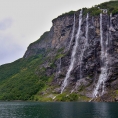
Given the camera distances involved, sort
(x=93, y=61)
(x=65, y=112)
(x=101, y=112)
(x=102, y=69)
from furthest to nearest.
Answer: (x=93, y=61) < (x=102, y=69) < (x=65, y=112) < (x=101, y=112)

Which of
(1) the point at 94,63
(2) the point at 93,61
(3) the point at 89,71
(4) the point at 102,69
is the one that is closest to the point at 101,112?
(4) the point at 102,69

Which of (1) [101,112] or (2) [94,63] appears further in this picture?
(2) [94,63]

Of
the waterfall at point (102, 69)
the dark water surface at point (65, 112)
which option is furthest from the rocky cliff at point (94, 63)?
the dark water surface at point (65, 112)

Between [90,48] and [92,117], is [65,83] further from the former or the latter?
[92,117]

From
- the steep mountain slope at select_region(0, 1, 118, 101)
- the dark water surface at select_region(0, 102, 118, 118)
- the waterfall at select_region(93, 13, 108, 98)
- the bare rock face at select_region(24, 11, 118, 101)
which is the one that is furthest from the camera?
the bare rock face at select_region(24, 11, 118, 101)

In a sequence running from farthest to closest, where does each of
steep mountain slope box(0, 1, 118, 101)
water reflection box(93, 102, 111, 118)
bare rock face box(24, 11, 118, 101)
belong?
bare rock face box(24, 11, 118, 101) → steep mountain slope box(0, 1, 118, 101) → water reflection box(93, 102, 111, 118)

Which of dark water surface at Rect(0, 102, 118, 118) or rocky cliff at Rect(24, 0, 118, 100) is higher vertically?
rocky cliff at Rect(24, 0, 118, 100)

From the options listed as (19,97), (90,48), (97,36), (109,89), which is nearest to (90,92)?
(109,89)

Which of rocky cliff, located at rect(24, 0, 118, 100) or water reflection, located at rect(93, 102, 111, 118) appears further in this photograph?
rocky cliff, located at rect(24, 0, 118, 100)

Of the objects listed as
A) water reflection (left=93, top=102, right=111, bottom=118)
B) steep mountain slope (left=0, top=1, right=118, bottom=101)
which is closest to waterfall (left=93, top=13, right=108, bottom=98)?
steep mountain slope (left=0, top=1, right=118, bottom=101)

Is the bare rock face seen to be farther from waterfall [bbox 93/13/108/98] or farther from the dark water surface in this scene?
the dark water surface

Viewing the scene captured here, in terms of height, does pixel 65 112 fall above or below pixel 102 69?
below

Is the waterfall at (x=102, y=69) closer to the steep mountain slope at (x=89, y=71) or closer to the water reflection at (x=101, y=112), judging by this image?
the steep mountain slope at (x=89, y=71)

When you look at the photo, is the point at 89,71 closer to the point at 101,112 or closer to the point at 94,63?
the point at 94,63
